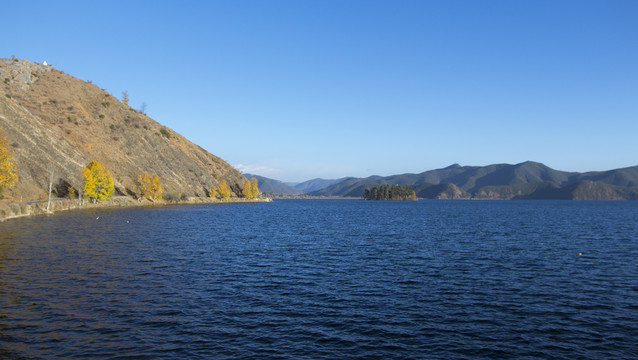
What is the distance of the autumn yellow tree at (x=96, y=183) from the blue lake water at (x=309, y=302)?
8325cm

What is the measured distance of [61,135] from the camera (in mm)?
151000

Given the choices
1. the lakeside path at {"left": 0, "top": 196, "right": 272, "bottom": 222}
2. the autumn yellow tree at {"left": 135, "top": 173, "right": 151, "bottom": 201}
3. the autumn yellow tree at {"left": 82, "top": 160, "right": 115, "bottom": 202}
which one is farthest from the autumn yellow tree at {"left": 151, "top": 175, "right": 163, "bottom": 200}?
the autumn yellow tree at {"left": 82, "top": 160, "right": 115, "bottom": 202}

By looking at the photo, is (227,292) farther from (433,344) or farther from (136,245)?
(136,245)

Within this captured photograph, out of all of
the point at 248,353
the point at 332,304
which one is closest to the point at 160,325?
the point at 248,353

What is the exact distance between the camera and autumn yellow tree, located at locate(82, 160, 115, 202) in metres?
127

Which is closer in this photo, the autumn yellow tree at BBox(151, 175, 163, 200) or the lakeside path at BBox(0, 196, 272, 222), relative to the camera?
the lakeside path at BBox(0, 196, 272, 222)

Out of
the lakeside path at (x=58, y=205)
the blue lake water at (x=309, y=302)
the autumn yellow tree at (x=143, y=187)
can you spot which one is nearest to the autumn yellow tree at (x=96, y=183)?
the lakeside path at (x=58, y=205)

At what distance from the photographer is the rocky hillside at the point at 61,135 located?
11852 cm

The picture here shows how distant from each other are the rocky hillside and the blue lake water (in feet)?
280

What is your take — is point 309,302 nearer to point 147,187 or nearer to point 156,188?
point 147,187

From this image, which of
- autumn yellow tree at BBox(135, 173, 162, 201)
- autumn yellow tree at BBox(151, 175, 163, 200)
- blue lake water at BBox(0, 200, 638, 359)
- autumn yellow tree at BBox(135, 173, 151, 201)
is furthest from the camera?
autumn yellow tree at BBox(151, 175, 163, 200)

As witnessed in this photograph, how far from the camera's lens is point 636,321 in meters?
24.5

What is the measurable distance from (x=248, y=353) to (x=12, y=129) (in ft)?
456

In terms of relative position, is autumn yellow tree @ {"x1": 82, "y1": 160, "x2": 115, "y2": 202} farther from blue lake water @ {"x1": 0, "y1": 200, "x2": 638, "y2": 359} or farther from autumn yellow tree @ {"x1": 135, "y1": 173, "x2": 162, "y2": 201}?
blue lake water @ {"x1": 0, "y1": 200, "x2": 638, "y2": 359}
